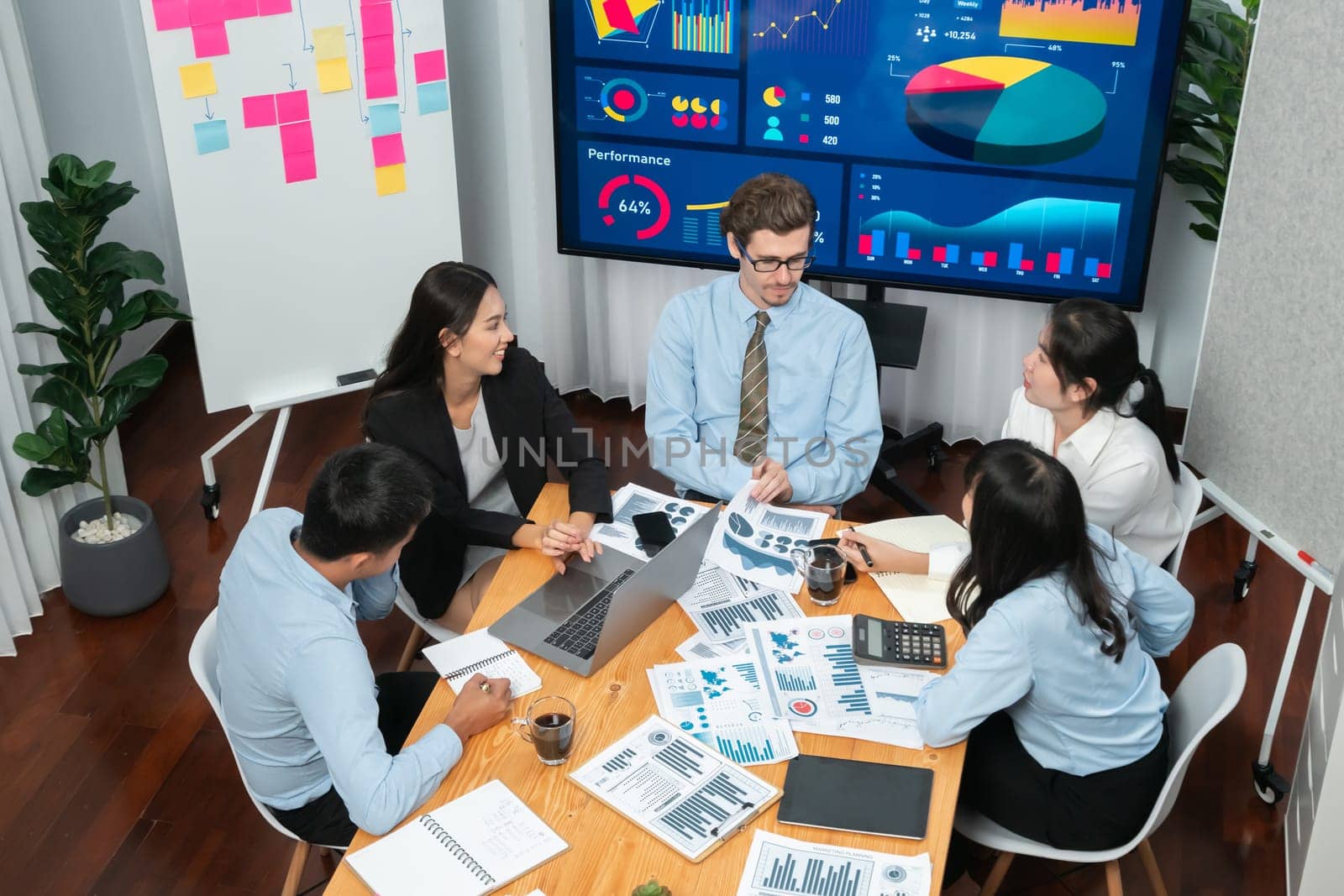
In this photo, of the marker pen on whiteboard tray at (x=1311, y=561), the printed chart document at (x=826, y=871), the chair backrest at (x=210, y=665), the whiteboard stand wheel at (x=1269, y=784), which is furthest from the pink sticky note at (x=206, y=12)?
the whiteboard stand wheel at (x=1269, y=784)

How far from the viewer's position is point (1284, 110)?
105 inches

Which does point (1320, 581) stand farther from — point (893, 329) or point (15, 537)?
point (15, 537)

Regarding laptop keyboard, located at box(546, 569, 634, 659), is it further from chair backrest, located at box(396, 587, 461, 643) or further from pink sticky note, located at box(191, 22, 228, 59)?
pink sticky note, located at box(191, 22, 228, 59)

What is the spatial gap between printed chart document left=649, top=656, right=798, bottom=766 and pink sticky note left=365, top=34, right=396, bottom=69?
220cm

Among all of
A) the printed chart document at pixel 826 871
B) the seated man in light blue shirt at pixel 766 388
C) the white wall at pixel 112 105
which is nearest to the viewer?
the printed chart document at pixel 826 871

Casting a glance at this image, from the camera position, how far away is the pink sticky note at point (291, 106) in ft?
11.7

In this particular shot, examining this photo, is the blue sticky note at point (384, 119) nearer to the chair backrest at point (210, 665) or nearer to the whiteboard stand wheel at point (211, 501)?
the whiteboard stand wheel at point (211, 501)

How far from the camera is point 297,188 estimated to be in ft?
12.1

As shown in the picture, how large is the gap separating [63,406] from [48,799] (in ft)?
3.66

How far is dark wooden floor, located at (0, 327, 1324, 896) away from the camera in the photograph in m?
Result: 2.88

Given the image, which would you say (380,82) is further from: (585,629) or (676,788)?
(676,788)

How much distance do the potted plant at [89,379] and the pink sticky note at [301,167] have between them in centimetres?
42

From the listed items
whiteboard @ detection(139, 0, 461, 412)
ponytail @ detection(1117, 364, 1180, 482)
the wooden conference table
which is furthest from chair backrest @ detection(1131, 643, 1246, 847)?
whiteboard @ detection(139, 0, 461, 412)

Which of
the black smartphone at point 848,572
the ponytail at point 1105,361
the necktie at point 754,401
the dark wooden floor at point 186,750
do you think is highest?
the ponytail at point 1105,361
